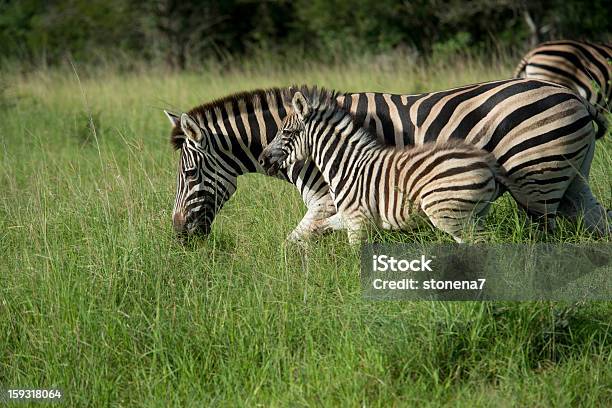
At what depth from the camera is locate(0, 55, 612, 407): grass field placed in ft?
13.4

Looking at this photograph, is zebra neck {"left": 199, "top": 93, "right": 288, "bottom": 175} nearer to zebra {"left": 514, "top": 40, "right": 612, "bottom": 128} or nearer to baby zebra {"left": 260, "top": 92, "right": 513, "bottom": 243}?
baby zebra {"left": 260, "top": 92, "right": 513, "bottom": 243}

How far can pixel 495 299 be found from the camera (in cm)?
449

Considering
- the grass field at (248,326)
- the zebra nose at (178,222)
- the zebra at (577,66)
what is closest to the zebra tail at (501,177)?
the grass field at (248,326)

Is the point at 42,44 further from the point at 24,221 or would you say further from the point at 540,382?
the point at 540,382

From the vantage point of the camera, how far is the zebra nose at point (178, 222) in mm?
5840

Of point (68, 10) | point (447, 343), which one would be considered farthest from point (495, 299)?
point (68, 10)

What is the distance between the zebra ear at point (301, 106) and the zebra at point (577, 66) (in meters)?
4.92

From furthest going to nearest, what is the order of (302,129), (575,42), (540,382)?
(575,42) → (302,129) → (540,382)

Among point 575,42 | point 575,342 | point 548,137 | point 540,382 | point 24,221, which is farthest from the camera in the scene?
point 575,42

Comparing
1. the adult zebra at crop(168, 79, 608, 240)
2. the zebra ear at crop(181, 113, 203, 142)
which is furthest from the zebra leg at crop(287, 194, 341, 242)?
the zebra ear at crop(181, 113, 203, 142)

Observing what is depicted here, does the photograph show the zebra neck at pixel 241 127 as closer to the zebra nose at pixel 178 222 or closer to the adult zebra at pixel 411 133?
the adult zebra at pixel 411 133

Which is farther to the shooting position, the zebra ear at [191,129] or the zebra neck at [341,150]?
the zebra ear at [191,129]

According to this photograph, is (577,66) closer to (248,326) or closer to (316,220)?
(316,220)

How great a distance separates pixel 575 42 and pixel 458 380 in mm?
7123
